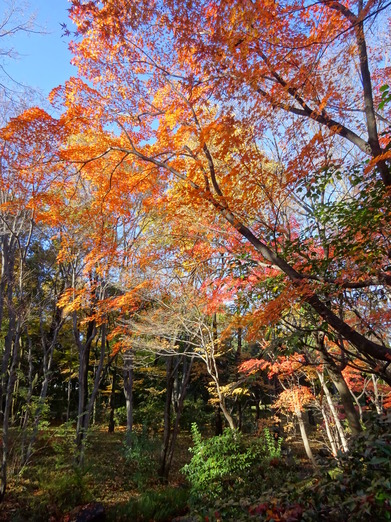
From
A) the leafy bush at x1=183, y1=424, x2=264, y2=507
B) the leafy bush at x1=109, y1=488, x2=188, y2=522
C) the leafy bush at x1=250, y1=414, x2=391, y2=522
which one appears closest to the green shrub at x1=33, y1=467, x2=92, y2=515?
the leafy bush at x1=109, y1=488, x2=188, y2=522

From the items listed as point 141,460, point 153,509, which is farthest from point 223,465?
point 141,460

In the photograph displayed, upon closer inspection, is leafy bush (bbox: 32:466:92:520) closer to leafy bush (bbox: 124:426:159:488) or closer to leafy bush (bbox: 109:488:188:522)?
leafy bush (bbox: 109:488:188:522)

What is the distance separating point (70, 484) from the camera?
7098 mm

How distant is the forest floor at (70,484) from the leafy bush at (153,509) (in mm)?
106

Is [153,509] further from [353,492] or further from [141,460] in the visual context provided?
[353,492]

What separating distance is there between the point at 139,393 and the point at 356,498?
21.3m

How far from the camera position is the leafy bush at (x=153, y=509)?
678 cm

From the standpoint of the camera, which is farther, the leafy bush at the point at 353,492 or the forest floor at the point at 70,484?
the forest floor at the point at 70,484

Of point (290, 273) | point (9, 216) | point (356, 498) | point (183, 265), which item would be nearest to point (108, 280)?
point (183, 265)

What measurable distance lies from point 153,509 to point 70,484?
1.96 metres

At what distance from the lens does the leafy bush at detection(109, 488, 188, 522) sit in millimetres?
6777

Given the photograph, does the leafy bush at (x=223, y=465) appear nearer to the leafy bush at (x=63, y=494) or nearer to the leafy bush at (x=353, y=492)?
the leafy bush at (x=63, y=494)

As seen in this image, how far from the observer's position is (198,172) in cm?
602

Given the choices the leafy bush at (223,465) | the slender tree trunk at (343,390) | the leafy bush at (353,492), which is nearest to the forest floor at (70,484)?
the leafy bush at (223,465)
